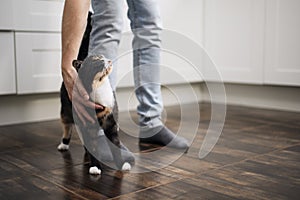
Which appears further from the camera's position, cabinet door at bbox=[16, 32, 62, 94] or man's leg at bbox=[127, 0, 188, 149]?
cabinet door at bbox=[16, 32, 62, 94]

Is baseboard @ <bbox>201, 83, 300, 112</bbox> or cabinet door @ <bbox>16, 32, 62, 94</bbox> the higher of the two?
cabinet door @ <bbox>16, 32, 62, 94</bbox>

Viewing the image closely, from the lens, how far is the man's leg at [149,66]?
4.43 ft

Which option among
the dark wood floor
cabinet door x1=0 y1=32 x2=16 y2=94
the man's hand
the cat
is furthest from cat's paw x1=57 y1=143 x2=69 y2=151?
cabinet door x1=0 y1=32 x2=16 y2=94

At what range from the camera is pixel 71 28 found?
944mm

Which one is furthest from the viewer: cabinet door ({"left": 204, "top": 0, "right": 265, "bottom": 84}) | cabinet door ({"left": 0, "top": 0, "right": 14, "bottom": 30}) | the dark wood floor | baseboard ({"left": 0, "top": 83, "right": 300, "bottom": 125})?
cabinet door ({"left": 204, "top": 0, "right": 265, "bottom": 84})

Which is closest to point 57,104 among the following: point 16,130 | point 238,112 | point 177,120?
point 16,130

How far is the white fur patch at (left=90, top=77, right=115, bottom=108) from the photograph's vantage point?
938 mm

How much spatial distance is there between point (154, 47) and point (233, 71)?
1.06m

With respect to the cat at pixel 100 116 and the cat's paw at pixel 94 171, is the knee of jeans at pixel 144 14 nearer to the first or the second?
the cat at pixel 100 116

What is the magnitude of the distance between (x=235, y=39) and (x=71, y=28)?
60.4 inches

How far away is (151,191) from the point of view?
93 centimetres

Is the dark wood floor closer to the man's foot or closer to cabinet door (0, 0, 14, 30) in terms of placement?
the man's foot

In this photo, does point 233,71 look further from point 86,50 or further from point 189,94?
point 86,50

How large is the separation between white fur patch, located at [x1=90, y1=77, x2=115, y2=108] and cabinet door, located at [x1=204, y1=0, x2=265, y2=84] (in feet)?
4.56
